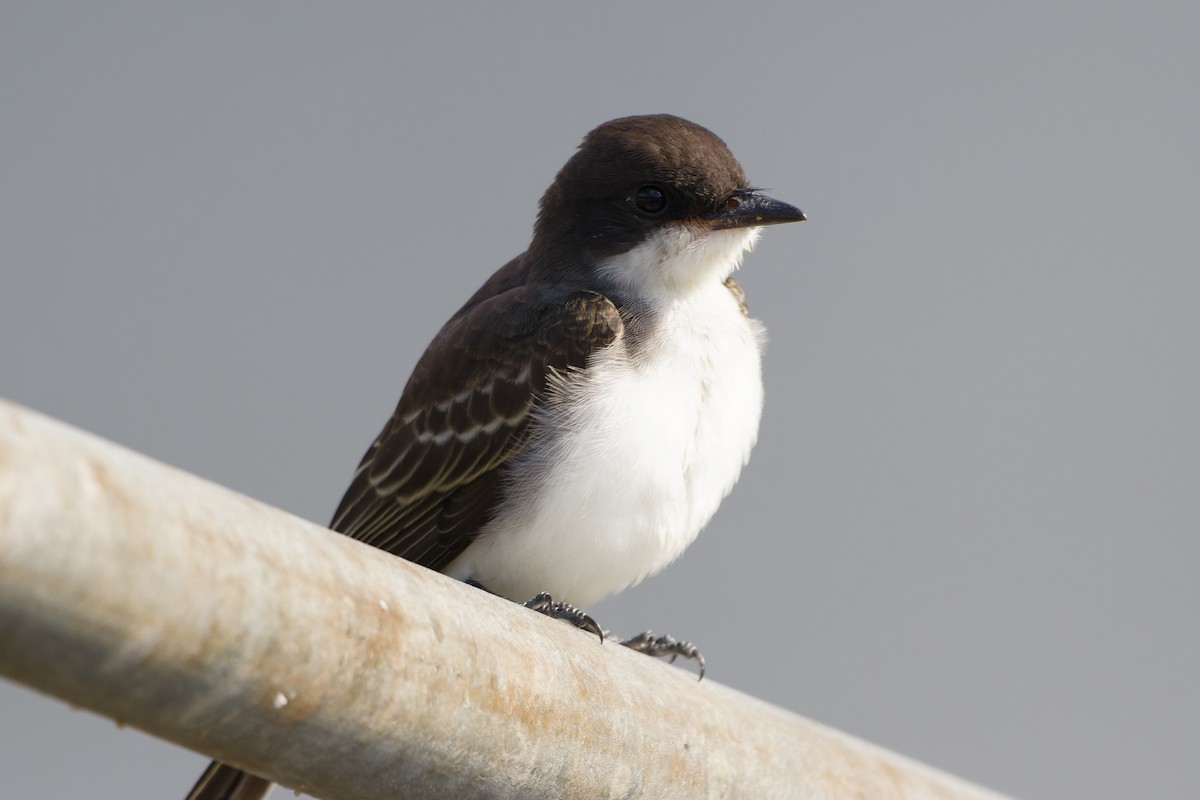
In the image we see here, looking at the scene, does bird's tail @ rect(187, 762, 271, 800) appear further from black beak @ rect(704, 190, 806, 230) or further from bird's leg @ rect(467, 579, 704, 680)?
black beak @ rect(704, 190, 806, 230)

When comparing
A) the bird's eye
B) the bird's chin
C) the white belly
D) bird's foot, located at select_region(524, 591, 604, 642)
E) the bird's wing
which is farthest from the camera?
the bird's eye

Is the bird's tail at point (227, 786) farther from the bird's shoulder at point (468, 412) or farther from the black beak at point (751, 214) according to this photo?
the black beak at point (751, 214)

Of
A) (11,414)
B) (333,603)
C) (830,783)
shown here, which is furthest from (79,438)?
(830,783)

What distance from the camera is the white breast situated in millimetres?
4695

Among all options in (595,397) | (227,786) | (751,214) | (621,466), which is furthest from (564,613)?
(751,214)

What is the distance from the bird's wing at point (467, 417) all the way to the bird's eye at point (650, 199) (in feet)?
1.51

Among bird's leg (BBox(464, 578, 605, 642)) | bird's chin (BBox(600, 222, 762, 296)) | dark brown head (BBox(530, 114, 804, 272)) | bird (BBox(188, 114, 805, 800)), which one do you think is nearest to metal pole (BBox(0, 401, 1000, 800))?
bird's leg (BBox(464, 578, 605, 642))

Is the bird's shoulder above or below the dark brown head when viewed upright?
below

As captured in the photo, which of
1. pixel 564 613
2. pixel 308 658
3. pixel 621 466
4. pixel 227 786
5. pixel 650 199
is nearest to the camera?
pixel 308 658

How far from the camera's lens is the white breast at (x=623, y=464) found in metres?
4.70

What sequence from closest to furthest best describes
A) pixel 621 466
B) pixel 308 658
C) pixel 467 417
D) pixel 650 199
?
pixel 308 658 → pixel 621 466 → pixel 467 417 → pixel 650 199

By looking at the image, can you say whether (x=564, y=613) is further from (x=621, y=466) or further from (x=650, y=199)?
(x=650, y=199)

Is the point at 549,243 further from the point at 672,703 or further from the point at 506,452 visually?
the point at 672,703

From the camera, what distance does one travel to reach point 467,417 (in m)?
5.10
